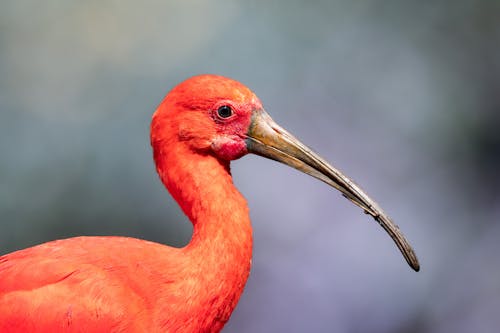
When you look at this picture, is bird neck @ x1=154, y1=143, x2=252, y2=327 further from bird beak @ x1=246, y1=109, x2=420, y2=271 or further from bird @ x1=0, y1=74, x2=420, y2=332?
bird beak @ x1=246, y1=109, x2=420, y2=271

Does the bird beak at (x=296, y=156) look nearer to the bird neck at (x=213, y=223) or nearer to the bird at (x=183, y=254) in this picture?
the bird at (x=183, y=254)

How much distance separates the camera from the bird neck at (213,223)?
1791 millimetres

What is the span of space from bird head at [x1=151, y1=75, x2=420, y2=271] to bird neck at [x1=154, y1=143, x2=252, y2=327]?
0.13ft

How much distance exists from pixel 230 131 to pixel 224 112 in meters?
0.05

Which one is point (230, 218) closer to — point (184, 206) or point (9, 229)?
point (184, 206)

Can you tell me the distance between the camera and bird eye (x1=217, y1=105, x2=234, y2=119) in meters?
1.87

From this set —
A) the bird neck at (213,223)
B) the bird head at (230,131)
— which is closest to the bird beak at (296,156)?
the bird head at (230,131)

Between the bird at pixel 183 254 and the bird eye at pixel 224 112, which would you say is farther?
the bird eye at pixel 224 112

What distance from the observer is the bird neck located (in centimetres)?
179

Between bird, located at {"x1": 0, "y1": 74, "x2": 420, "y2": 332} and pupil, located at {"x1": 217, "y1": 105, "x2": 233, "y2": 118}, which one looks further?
pupil, located at {"x1": 217, "y1": 105, "x2": 233, "y2": 118}

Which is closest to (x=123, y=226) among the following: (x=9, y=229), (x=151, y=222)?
(x=151, y=222)

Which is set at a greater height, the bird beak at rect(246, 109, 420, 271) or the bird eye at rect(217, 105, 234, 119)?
the bird eye at rect(217, 105, 234, 119)

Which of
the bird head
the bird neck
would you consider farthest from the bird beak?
the bird neck

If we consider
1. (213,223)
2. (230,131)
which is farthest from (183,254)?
(230,131)
